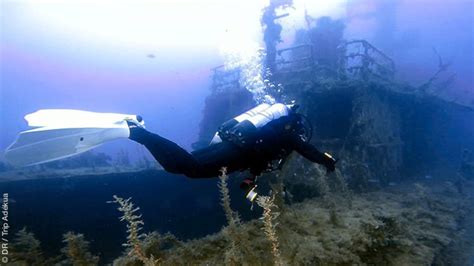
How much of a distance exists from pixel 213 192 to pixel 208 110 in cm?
780

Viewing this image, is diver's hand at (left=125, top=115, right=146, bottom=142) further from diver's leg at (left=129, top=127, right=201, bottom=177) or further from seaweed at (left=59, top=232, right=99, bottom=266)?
seaweed at (left=59, top=232, right=99, bottom=266)

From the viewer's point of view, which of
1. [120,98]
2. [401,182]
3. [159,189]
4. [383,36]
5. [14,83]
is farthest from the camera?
[120,98]

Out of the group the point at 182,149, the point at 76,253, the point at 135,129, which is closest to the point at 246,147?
the point at 182,149

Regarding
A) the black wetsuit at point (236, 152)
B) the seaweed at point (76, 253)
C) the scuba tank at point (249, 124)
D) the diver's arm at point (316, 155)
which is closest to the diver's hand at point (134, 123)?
the black wetsuit at point (236, 152)

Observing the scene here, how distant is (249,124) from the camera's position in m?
4.87

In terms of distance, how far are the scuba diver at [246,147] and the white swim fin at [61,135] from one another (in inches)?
12.1

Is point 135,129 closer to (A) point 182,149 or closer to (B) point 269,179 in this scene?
(A) point 182,149

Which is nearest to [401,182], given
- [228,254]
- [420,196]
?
[420,196]

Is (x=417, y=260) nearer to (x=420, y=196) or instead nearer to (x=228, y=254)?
(x=228, y=254)

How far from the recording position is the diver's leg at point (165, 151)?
14.7ft

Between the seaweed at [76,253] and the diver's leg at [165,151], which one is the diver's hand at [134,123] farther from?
the seaweed at [76,253]

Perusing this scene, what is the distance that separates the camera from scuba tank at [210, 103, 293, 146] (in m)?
4.76

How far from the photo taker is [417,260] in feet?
15.7

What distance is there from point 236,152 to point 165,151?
1.10 metres
